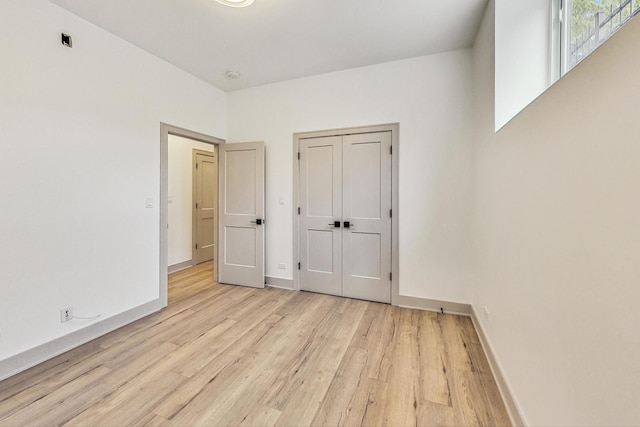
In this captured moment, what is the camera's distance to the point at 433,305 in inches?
122

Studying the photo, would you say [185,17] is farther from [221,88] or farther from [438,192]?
[438,192]

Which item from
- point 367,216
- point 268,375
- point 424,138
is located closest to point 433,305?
point 367,216

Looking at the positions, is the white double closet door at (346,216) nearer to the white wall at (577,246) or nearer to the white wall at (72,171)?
the white wall at (577,246)

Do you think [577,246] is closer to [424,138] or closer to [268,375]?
[268,375]

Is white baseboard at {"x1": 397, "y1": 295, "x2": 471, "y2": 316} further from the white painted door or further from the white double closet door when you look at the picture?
the white painted door

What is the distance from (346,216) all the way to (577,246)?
259cm

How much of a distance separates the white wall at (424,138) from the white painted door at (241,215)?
1031 millimetres

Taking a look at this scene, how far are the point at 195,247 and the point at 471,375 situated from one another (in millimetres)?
4722

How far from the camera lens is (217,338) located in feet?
8.17

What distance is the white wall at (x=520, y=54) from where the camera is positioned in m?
1.83

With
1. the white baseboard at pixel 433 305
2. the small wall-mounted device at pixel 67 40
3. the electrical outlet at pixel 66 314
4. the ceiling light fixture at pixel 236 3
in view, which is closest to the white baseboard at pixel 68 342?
the electrical outlet at pixel 66 314

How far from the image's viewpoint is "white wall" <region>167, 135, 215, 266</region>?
185 inches

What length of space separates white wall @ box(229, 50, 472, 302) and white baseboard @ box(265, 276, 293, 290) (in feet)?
5.01

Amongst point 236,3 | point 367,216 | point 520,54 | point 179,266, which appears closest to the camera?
point 520,54
